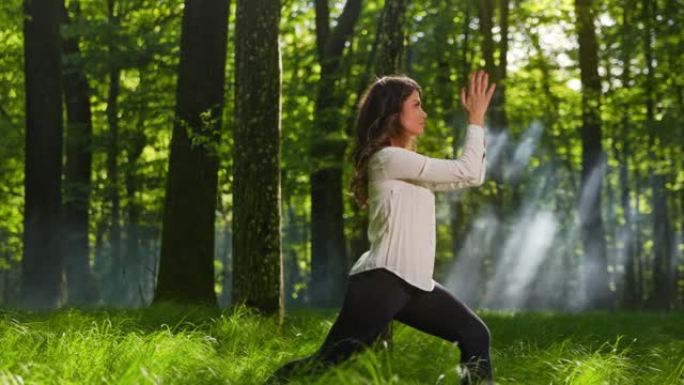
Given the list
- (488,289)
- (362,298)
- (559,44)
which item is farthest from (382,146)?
(488,289)

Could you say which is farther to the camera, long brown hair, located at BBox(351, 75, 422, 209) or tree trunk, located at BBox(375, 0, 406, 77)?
tree trunk, located at BBox(375, 0, 406, 77)

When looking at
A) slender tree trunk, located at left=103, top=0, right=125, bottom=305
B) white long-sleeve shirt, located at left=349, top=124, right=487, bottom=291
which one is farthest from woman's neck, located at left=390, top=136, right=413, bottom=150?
slender tree trunk, located at left=103, top=0, right=125, bottom=305

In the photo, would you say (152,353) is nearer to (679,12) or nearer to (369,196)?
(369,196)

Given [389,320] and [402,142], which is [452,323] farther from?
[402,142]

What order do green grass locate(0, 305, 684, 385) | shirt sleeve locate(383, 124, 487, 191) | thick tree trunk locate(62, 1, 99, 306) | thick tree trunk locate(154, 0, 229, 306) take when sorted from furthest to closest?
thick tree trunk locate(62, 1, 99, 306)
thick tree trunk locate(154, 0, 229, 306)
green grass locate(0, 305, 684, 385)
shirt sleeve locate(383, 124, 487, 191)

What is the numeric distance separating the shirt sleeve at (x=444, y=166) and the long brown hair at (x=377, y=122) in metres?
0.16

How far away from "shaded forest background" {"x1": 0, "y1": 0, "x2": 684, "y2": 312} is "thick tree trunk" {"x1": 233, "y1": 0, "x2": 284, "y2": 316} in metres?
0.02

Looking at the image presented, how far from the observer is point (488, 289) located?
33438mm

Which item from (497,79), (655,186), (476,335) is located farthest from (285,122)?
(476,335)

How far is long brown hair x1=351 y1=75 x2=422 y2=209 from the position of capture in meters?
5.33

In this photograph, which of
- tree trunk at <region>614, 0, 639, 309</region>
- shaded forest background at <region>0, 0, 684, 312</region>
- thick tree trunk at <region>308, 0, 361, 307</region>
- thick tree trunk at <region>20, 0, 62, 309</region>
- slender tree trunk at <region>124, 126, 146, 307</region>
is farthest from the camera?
slender tree trunk at <region>124, 126, 146, 307</region>

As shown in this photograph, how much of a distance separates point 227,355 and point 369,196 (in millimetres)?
2836

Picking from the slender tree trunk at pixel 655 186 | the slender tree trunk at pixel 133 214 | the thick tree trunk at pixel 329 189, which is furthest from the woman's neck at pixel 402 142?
the slender tree trunk at pixel 655 186

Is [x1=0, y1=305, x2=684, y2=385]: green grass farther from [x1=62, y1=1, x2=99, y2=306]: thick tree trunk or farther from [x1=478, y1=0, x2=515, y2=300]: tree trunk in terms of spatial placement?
[x1=478, y1=0, x2=515, y2=300]: tree trunk
